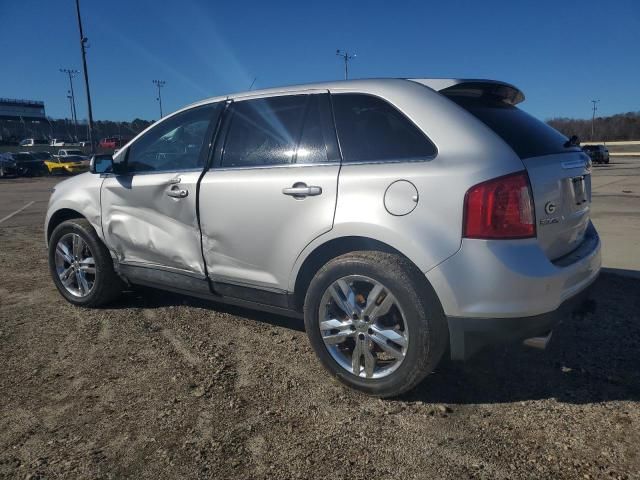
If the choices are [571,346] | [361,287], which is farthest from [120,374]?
[571,346]

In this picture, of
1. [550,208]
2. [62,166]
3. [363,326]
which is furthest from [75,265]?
[62,166]

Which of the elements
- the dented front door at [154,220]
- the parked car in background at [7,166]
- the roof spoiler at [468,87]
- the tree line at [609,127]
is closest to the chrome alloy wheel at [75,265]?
the dented front door at [154,220]

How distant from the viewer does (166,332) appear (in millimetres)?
3973

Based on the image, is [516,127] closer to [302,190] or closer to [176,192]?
[302,190]

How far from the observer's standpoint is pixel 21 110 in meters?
119

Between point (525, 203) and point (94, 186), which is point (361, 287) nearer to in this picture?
point (525, 203)

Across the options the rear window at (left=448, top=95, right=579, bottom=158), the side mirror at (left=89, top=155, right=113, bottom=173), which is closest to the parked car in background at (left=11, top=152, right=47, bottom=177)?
the side mirror at (left=89, top=155, right=113, bottom=173)

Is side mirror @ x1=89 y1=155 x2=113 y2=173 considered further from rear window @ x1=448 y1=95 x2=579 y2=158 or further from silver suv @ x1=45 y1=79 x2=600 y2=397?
rear window @ x1=448 y1=95 x2=579 y2=158

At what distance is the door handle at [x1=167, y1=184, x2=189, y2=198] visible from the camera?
3646mm

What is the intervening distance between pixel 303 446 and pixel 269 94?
229 centimetres

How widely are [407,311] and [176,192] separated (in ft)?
6.35

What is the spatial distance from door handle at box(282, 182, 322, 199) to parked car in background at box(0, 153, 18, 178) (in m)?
36.8

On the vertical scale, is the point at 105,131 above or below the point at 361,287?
above

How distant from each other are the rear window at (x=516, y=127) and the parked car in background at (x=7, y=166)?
3742 centimetres
